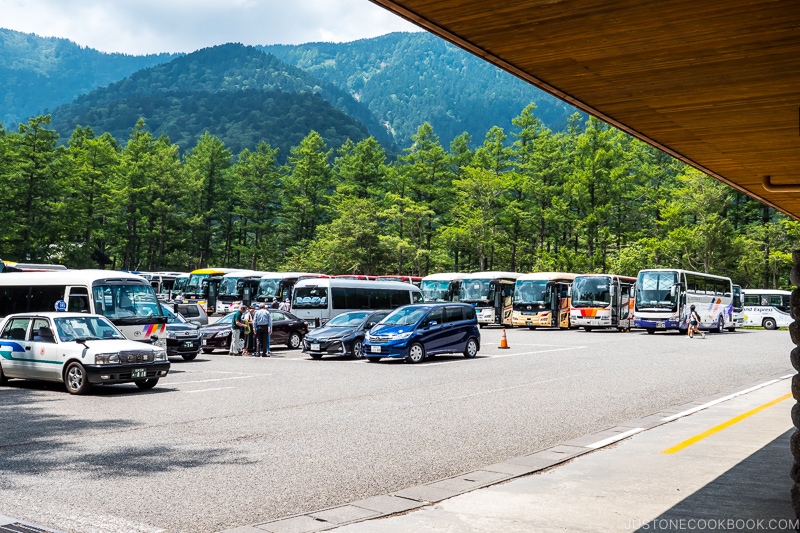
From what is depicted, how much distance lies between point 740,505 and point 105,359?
11438 mm

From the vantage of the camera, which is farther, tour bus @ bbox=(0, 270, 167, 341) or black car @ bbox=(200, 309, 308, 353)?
black car @ bbox=(200, 309, 308, 353)

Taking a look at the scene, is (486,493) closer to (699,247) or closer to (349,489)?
(349,489)

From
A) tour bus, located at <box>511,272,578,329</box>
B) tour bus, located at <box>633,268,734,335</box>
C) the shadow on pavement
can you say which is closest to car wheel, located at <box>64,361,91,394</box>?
the shadow on pavement

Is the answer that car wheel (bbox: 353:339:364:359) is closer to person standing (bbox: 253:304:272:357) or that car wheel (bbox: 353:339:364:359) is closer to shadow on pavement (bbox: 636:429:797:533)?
person standing (bbox: 253:304:272:357)

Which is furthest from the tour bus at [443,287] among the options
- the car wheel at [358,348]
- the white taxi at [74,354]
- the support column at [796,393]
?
the support column at [796,393]

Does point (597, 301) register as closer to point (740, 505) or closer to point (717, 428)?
point (717, 428)

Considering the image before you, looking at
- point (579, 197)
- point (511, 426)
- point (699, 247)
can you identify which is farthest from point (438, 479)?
point (579, 197)

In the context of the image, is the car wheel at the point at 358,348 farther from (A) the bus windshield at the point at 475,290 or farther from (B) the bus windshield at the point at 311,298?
(A) the bus windshield at the point at 475,290

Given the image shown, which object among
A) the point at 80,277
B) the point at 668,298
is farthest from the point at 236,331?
the point at 668,298

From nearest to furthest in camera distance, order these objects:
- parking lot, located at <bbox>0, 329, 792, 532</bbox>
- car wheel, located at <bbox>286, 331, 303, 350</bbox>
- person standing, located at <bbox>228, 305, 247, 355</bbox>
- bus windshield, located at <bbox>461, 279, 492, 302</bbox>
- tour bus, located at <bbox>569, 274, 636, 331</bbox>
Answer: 1. parking lot, located at <bbox>0, 329, 792, 532</bbox>
2. person standing, located at <bbox>228, 305, 247, 355</bbox>
3. car wheel, located at <bbox>286, 331, 303, 350</bbox>
4. tour bus, located at <bbox>569, 274, 636, 331</bbox>
5. bus windshield, located at <bbox>461, 279, 492, 302</bbox>

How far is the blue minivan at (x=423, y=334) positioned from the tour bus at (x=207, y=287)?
108 feet

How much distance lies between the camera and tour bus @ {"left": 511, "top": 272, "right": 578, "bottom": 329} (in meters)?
43.5

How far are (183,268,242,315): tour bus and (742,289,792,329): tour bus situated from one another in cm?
3762

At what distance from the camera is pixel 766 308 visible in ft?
170
